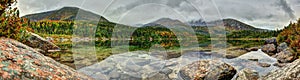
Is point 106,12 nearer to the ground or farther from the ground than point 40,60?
farther from the ground

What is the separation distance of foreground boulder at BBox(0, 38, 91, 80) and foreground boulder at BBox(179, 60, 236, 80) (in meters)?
7.33

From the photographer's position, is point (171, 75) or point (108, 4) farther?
point (108, 4)

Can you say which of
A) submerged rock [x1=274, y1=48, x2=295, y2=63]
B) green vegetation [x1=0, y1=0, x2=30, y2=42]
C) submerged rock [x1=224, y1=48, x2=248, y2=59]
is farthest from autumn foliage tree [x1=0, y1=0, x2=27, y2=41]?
submerged rock [x1=224, y1=48, x2=248, y2=59]

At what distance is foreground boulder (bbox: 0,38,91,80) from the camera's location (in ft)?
17.5

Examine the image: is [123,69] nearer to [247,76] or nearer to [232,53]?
[247,76]

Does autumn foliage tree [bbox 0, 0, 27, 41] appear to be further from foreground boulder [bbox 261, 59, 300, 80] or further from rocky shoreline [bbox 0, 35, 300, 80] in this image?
foreground boulder [bbox 261, 59, 300, 80]

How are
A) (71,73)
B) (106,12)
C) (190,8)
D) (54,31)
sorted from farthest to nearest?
(54,31)
(190,8)
(106,12)
(71,73)

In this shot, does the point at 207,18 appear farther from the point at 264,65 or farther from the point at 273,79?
the point at 273,79

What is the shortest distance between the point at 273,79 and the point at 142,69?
1069 centimetres

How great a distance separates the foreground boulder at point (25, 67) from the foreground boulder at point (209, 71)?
7329 mm

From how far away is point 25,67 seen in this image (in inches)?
223

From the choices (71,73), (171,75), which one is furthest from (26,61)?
(171,75)

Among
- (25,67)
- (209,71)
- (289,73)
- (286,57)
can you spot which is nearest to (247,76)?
(209,71)

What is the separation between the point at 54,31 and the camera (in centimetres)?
11556
